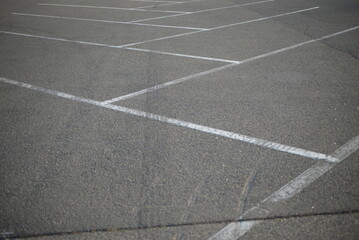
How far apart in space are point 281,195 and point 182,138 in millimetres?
1461

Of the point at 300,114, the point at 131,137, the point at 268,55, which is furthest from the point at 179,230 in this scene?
the point at 268,55

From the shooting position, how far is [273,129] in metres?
4.26

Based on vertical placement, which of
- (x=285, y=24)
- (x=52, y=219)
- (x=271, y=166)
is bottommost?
(x=52, y=219)

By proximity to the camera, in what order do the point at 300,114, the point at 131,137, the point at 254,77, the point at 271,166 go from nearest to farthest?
the point at 271,166
the point at 131,137
the point at 300,114
the point at 254,77

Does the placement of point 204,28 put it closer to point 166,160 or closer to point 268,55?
point 268,55

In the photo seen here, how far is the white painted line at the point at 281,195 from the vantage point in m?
2.74

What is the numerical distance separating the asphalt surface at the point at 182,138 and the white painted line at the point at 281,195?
1 cm

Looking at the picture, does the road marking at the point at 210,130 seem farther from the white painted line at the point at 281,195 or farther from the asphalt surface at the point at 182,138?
the white painted line at the point at 281,195

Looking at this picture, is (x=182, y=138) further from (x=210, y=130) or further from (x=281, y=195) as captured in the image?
(x=281, y=195)

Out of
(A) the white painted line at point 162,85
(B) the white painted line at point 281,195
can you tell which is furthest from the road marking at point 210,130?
(A) the white painted line at point 162,85

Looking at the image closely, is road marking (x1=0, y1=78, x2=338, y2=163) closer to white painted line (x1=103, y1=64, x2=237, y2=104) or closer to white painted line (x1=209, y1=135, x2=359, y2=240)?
white painted line (x1=209, y1=135, x2=359, y2=240)

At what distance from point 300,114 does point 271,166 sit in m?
1.37

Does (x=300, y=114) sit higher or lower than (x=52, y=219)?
higher

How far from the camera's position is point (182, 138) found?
4.16m
